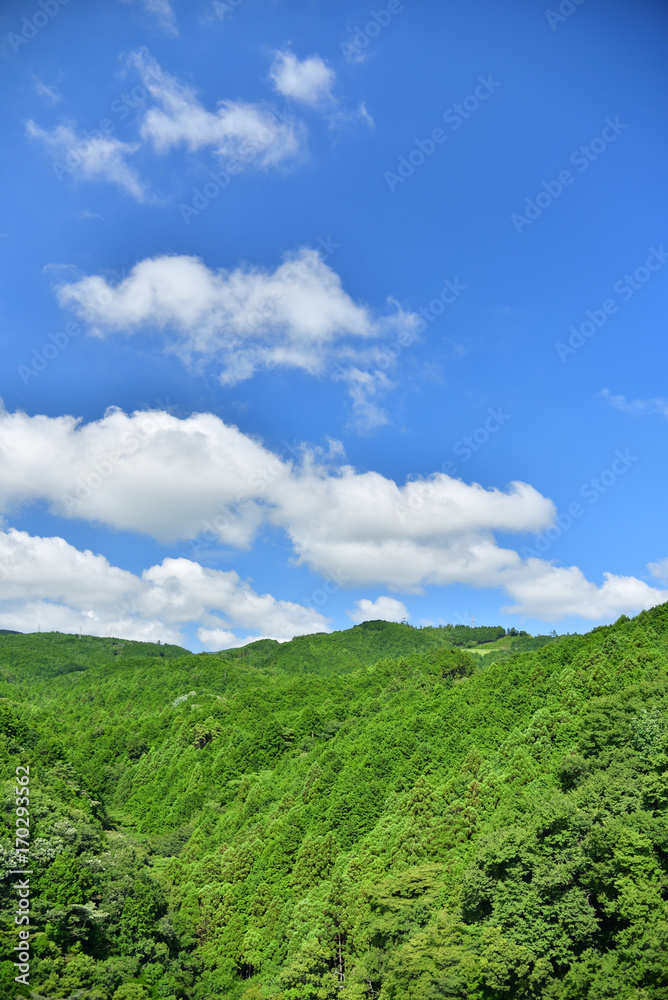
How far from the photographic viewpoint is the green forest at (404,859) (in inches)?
1587

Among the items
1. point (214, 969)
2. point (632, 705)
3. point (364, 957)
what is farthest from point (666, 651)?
point (214, 969)

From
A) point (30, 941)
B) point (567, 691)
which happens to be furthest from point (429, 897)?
point (567, 691)

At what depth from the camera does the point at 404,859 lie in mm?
63062

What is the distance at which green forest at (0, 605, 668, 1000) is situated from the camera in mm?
40312

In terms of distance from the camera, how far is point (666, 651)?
7625 centimetres

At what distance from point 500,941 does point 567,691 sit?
48.8 meters

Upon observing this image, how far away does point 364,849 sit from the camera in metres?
72.9

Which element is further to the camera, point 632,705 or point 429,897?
point 632,705

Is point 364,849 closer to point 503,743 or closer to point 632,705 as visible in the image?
point 503,743

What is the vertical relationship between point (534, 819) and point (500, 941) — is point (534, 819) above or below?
above

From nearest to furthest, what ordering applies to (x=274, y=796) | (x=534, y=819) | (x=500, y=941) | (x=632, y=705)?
(x=500, y=941), (x=534, y=819), (x=632, y=705), (x=274, y=796)

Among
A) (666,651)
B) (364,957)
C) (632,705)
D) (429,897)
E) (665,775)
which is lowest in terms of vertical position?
(364,957)

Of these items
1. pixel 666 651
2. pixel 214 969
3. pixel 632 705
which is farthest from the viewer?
pixel 666 651

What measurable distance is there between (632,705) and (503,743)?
30386mm
